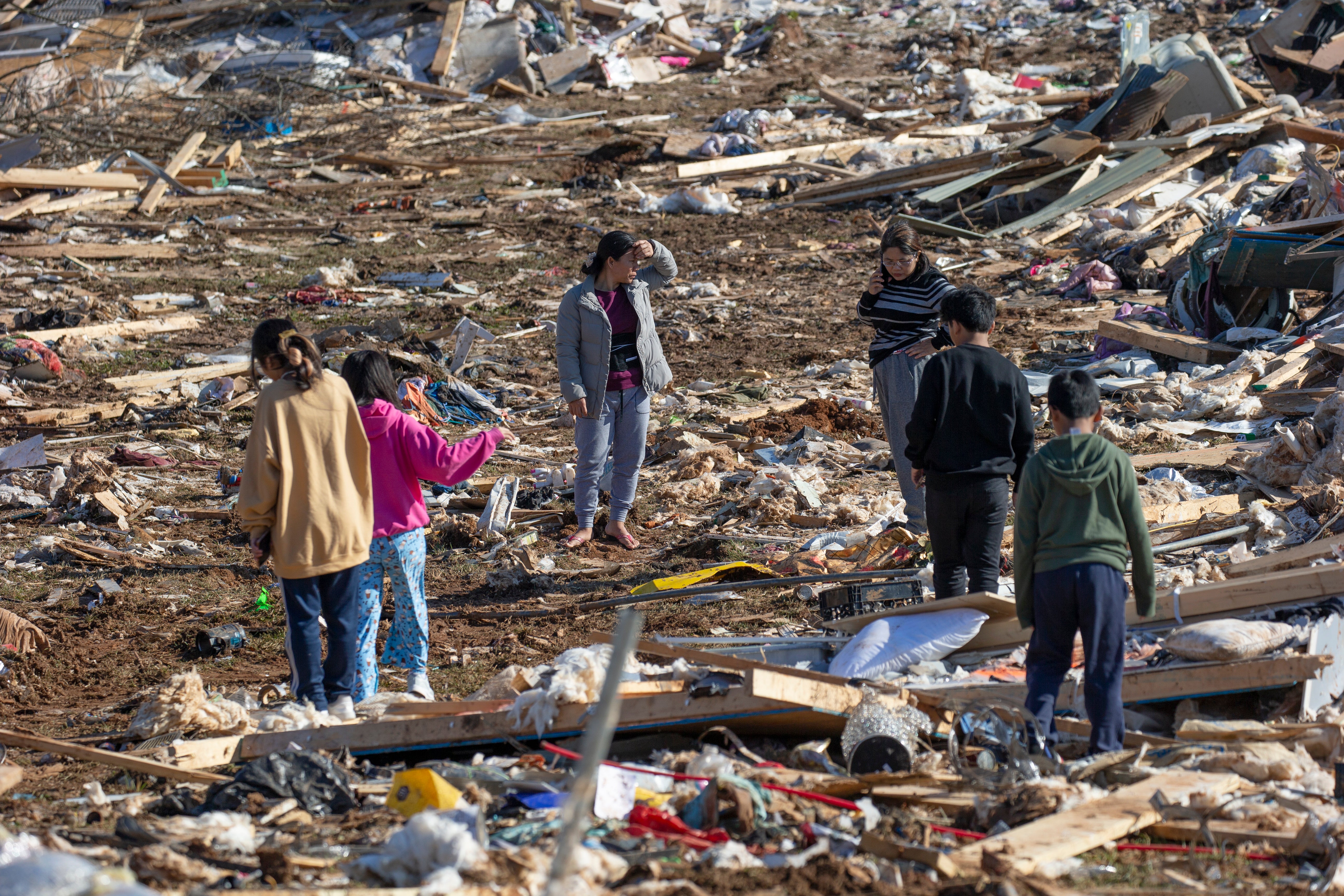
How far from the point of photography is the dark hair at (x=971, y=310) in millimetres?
4996

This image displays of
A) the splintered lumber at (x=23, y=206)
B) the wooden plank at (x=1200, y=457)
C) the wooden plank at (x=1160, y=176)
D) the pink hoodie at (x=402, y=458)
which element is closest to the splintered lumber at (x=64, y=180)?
the splintered lumber at (x=23, y=206)

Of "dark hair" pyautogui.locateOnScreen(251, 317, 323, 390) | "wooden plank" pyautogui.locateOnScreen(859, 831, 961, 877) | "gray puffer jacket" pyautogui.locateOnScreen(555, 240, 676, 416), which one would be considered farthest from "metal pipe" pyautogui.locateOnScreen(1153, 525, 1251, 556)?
"dark hair" pyautogui.locateOnScreen(251, 317, 323, 390)

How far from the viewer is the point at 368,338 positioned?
37.5 ft

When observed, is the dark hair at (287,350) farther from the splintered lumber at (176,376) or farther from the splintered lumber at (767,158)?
the splintered lumber at (767,158)

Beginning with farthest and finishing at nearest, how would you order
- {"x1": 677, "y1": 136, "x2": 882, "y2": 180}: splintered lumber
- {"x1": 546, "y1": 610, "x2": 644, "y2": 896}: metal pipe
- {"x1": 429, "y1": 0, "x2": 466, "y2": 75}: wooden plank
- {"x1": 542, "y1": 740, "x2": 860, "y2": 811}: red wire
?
{"x1": 429, "y1": 0, "x2": 466, "y2": 75}: wooden plank → {"x1": 677, "y1": 136, "x2": 882, "y2": 180}: splintered lumber → {"x1": 542, "y1": 740, "x2": 860, "y2": 811}: red wire → {"x1": 546, "y1": 610, "x2": 644, "y2": 896}: metal pipe

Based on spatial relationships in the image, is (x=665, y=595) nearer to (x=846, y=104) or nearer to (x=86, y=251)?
(x=86, y=251)

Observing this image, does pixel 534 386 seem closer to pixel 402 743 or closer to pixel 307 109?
pixel 402 743

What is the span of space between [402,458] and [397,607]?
0.64 metres

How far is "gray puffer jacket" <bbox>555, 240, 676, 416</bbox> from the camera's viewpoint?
6.85m

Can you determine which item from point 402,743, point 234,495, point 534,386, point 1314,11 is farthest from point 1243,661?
point 1314,11

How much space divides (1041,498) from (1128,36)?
1600cm

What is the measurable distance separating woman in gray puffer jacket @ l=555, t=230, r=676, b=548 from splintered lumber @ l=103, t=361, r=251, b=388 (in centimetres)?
463

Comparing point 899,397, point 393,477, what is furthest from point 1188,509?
point 393,477

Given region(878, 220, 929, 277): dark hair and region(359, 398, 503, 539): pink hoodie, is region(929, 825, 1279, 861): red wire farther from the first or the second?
region(878, 220, 929, 277): dark hair
